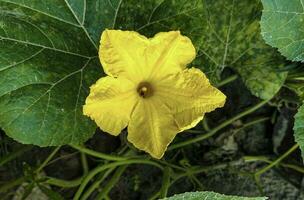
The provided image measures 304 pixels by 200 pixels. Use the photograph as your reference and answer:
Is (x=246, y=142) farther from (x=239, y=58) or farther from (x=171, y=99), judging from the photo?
(x=171, y=99)

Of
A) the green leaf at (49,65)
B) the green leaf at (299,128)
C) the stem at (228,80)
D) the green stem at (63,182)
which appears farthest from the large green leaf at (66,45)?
the green stem at (63,182)

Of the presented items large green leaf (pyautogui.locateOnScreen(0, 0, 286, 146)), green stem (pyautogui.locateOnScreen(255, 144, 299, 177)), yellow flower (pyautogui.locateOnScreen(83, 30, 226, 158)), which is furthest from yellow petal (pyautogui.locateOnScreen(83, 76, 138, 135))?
green stem (pyautogui.locateOnScreen(255, 144, 299, 177))

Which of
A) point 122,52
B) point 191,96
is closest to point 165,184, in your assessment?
point 191,96

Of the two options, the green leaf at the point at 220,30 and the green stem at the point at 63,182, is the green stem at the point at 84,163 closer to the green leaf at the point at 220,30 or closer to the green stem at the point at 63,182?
the green stem at the point at 63,182

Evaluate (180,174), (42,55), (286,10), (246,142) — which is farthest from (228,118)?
(42,55)

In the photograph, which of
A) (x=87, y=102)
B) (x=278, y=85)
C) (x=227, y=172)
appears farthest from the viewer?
(x=227, y=172)
